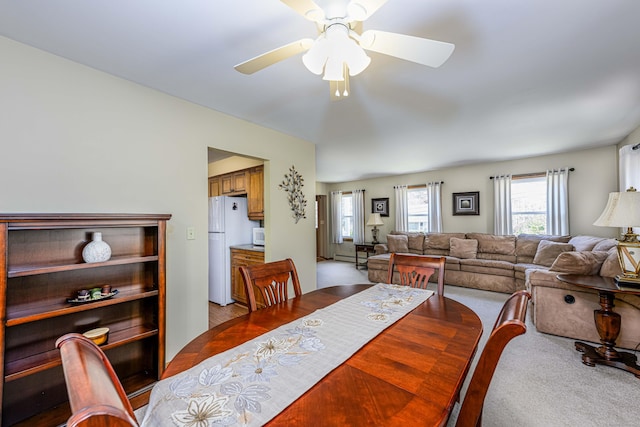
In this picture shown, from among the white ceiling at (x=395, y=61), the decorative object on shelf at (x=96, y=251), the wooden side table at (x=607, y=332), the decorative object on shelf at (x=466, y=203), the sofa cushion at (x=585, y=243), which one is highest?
the white ceiling at (x=395, y=61)

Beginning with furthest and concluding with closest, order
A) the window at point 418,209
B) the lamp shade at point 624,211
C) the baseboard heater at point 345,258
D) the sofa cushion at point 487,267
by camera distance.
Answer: the baseboard heater at point 345,258, the window at point 418,209, the sofa cushion at point 487,267, the lamp shade at point 624,211

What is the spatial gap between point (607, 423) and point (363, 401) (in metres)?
2.00

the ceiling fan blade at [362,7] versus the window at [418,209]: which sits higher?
the ceiling fan blade at [362,7]

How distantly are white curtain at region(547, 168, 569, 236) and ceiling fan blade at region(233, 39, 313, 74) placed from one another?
537 cm

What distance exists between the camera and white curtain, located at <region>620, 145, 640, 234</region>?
3.09 m

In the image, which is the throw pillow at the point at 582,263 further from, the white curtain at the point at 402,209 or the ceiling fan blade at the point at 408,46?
the white curtain at the point at 402,209

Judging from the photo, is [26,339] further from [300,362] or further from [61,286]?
[300,362]

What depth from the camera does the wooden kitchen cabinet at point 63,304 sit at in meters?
1.50

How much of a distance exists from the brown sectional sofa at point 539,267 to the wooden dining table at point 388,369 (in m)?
2.16

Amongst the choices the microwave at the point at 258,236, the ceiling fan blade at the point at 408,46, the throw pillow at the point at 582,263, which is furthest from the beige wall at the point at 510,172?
the ceiling fan blade at the point at 408,46

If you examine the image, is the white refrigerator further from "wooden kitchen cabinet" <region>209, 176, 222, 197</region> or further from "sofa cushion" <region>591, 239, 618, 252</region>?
"sofa cushion" <region>591, 239, 618, 252</region>

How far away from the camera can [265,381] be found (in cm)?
82

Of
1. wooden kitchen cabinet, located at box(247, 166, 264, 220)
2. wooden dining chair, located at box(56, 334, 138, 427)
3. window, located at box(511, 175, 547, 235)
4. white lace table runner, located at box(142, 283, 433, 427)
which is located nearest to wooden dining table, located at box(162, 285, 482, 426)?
white lace table runner, located at box(142, 283, 433, 427)

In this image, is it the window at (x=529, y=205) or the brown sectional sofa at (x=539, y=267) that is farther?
the window at (x=529, y=205)
